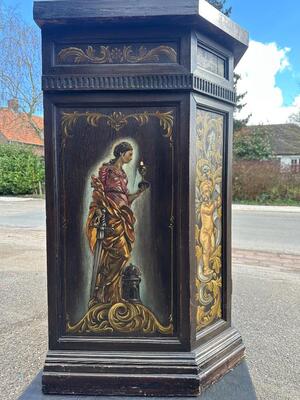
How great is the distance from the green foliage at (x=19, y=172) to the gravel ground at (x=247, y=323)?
59.0 ft

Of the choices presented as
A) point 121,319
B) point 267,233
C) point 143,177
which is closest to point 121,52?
point 143,177

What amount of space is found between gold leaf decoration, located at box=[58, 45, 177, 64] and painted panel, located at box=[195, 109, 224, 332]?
0.33 metres

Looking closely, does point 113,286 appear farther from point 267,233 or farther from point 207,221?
point 267,233

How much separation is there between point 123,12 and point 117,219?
95cm

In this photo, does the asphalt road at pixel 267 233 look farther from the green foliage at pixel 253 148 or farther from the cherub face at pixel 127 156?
the green foliage at pixel 253 148

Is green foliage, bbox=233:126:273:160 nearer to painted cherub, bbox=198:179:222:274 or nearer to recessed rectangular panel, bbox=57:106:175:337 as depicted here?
painted cherub, bbox=198:179:222:274

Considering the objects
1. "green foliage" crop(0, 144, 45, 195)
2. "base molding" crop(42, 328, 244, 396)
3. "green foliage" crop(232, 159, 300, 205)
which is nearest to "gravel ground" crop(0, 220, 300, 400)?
"base molding" crop(42, 328, 244, 396)

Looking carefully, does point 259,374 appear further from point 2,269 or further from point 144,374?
point 2,269

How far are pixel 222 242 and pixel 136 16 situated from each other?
1246 millimetres

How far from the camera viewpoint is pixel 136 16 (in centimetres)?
176

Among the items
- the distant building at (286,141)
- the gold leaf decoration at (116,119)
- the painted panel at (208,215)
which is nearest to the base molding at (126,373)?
the painted panel at (208,215)

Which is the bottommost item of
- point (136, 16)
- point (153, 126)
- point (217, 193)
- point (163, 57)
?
point (217, 193)

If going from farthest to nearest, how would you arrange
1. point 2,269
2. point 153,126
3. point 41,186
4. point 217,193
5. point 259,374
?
point 41,186 < point 2,269 < point 259,374 < point 217,193 < point 153,126

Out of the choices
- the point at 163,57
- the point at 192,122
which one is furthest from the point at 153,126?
the point at 163,57
